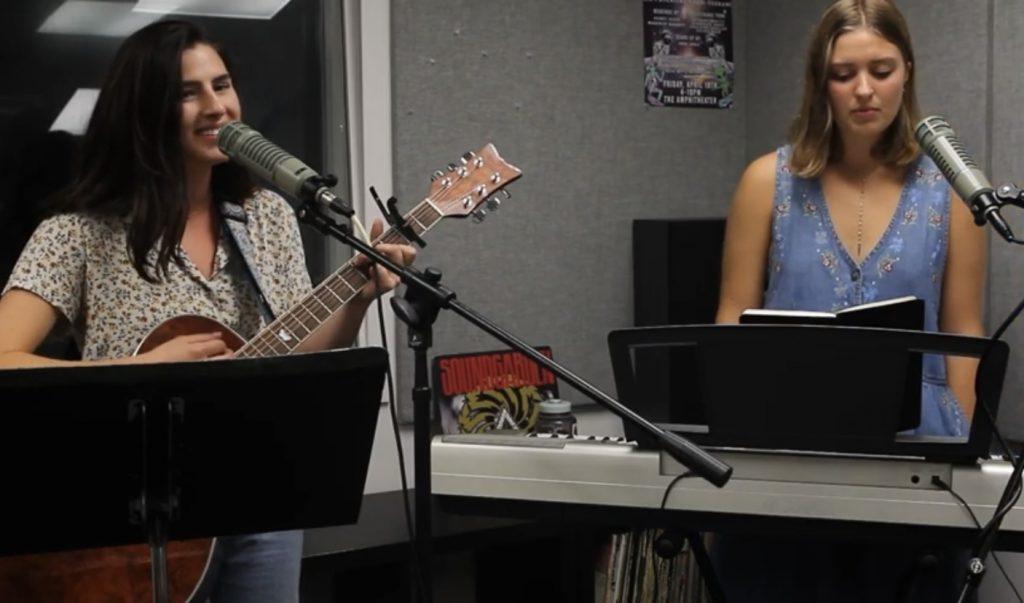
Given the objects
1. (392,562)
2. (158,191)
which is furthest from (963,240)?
(392,562)

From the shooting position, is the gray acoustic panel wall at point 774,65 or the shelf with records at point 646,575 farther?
the gray acoustic panel wall at point 774,65

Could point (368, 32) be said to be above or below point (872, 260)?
above

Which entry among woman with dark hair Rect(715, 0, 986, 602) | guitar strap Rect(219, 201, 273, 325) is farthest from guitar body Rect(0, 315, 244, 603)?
woman with dark hair Rect(715, 0, 986, 602)

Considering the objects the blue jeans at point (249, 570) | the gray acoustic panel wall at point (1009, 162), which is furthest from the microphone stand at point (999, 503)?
the gray acoustic panel wall at point (1009, 162)

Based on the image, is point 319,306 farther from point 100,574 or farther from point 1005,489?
point 1005,489

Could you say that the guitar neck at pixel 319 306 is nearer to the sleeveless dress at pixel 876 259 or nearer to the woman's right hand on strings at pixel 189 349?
the woman's right hand on strings at pixel 189 349

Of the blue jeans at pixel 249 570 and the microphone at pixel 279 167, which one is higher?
the microphone at pixel 279 167

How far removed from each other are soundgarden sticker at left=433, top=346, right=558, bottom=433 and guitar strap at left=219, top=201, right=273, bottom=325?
107 centimetres

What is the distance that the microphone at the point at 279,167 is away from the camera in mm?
1508

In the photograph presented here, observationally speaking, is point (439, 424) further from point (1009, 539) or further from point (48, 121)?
point (1009, 539)

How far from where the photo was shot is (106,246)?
78.0 inches

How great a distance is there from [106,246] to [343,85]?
1245 millimetres

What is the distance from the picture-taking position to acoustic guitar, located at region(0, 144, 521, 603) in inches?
71.7

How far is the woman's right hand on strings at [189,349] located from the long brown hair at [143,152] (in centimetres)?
14
